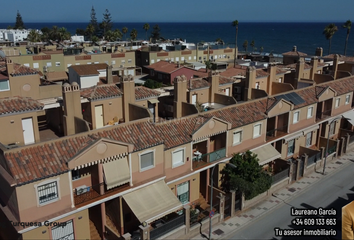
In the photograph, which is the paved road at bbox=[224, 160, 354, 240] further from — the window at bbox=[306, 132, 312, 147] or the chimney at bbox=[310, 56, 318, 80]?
the chimney at bbox=[310, 56, 318, 80]

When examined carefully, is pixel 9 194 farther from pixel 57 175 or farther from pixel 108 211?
pixel 108 211

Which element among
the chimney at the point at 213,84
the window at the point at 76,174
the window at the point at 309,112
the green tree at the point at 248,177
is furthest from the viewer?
the window at the point at 309,112

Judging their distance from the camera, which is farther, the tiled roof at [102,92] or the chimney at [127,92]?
the chimney at [127,92]

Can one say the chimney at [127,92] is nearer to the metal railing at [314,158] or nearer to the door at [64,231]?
the door at [64,231]

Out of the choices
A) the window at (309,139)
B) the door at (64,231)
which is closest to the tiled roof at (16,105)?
the door at (64,231)

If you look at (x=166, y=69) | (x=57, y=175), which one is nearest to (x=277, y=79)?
(x=166, y=69)

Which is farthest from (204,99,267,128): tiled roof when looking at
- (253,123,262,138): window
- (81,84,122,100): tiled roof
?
(81,84,122,100): tiled roof
